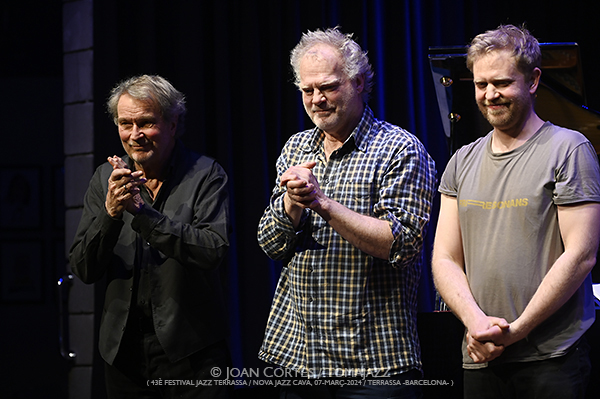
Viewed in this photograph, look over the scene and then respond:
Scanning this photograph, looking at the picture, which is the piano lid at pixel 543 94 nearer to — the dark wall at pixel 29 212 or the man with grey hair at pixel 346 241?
the man with grey hair at pixel 346 241

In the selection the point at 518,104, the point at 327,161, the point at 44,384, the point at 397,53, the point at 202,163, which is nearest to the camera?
the point at 518,104

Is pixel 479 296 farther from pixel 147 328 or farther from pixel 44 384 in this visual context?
pixel 44 384

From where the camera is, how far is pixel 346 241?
66.0 inches

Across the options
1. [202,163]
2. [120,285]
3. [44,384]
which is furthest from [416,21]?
[44,384]

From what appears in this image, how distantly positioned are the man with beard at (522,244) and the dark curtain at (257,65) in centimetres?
177

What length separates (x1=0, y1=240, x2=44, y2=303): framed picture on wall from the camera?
4.01 meters

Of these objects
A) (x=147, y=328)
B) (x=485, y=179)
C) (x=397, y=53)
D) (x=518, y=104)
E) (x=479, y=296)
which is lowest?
(x=147, y=328)

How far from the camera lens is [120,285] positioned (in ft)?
6.56

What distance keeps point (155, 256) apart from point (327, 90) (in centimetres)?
80

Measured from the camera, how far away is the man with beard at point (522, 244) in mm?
1443

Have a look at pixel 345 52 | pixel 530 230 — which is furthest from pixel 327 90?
pixel 530 230

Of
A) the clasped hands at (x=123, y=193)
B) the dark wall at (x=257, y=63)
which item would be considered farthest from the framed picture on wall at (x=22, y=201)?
the clasped hands at (x=123, y=193)

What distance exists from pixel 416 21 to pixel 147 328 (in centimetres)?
241

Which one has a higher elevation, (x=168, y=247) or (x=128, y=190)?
(x=128, y=190)
